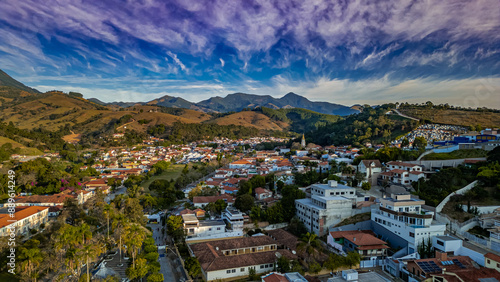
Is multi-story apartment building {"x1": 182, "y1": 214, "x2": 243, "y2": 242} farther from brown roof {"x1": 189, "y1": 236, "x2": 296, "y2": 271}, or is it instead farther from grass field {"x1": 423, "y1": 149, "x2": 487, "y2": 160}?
grass field {"x1": 423, "y1": 149, "x2": 487, "y2": 160}

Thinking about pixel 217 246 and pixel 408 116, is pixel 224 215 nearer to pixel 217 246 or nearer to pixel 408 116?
pixel 217 246

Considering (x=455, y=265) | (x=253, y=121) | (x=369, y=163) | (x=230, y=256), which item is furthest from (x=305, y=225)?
(x=253, y=121)

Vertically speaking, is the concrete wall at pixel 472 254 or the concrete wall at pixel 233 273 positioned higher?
the concrete wall at pixel 472 254

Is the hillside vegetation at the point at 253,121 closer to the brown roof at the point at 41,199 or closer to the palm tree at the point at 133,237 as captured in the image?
the brown roof at the point at 41,199

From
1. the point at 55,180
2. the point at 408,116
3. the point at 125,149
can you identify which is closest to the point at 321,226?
the point at 55,180

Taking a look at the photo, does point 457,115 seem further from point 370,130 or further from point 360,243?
point 360,243

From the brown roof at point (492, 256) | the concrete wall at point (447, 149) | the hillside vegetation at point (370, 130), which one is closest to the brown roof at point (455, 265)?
the brown roof at point (492, 256)
